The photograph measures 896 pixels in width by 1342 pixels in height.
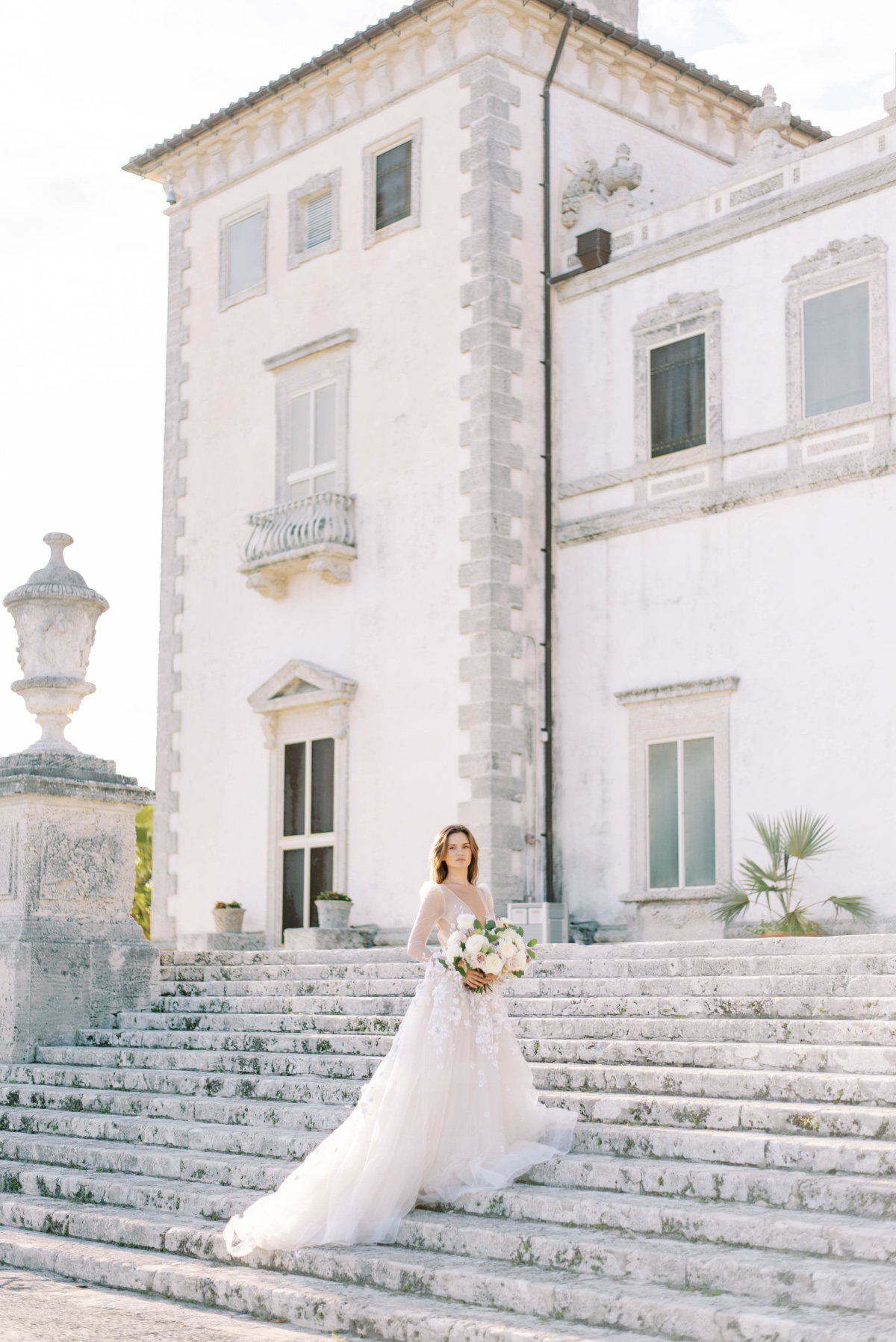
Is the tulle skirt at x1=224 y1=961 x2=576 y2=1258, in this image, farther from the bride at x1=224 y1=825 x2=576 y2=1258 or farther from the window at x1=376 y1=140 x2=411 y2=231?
the window at x1=376 y1=140 x2=411 y2=231

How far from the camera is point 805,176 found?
16641 millimetres

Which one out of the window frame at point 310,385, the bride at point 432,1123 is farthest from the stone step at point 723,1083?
the window frame at point 310,385

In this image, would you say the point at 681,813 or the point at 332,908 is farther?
the point at 332,908

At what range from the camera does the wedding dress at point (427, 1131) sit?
25.1 feet

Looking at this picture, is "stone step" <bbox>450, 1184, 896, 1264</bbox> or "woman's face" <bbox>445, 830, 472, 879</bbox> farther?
"woman's face" <bbox>445, 830, 472, 879</bbox>

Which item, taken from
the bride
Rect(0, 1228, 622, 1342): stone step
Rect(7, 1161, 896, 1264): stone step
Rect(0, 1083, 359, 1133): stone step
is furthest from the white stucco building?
Rect(0, 1228, 622, 1342): stone step

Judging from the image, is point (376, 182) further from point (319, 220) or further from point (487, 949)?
point (487, 949)

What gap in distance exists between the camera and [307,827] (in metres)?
19.5

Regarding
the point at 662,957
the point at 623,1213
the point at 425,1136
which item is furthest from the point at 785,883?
the point at 623,1213

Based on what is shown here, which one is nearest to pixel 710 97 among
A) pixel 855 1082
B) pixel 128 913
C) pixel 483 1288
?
pixel 128 913

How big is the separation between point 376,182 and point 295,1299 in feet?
50.8

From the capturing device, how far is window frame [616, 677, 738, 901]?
16328 mm

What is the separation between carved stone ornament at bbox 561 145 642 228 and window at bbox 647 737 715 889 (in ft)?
20.9

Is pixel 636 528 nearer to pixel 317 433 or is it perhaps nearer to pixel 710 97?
pixel 317 433
